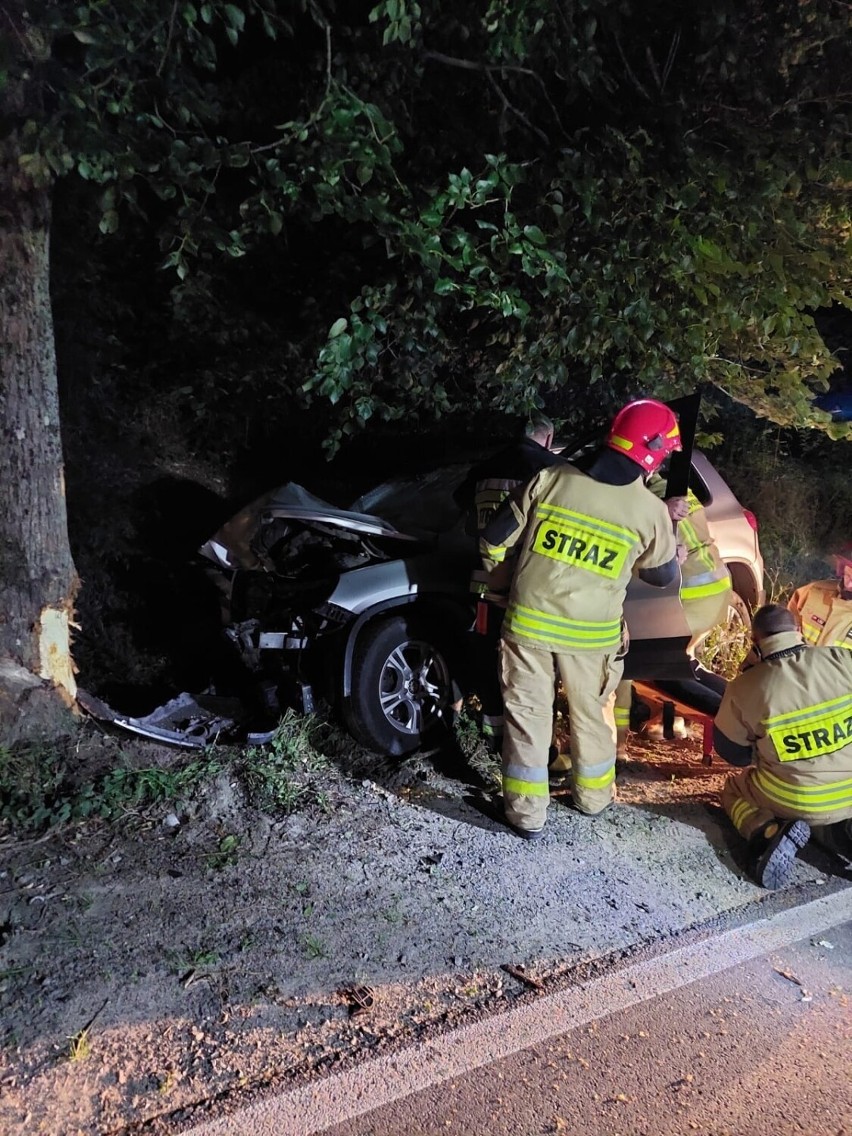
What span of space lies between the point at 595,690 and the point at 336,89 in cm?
307

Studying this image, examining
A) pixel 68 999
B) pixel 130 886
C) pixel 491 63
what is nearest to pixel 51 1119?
pixel 68 999

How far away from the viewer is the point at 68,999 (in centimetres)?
262

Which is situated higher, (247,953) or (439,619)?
(439,619)

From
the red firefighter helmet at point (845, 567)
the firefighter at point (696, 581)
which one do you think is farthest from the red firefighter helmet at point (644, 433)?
the red firefighter helmet at point (845, 567)

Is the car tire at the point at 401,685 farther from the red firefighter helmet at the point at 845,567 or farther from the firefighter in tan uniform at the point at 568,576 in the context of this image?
the red firefighter helmet at the point at 845,567

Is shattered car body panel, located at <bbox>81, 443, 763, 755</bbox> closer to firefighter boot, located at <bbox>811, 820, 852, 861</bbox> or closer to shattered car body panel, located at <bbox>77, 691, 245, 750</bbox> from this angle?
shattered car body panel, located at <bbox>77, 691, 245, 750</bbox>

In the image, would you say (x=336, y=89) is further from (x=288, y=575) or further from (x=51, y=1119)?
(x=51, y=1119)

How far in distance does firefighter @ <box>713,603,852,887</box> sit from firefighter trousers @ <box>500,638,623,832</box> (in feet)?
2.14

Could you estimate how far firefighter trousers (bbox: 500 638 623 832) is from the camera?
3871 mm

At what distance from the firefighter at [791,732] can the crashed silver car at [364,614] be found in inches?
29.9

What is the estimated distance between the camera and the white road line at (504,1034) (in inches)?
89.7

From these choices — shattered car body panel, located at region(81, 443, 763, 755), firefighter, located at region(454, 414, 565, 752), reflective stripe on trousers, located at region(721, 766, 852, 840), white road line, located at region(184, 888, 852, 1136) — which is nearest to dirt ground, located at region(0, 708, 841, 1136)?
white road line, located at region(184, 888, 852, 1136)

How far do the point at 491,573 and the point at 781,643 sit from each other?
1367mm

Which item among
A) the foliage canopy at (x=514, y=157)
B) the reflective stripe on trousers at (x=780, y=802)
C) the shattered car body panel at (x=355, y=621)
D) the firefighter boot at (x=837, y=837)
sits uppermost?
the foliage canopy at (x=514, y=157)
